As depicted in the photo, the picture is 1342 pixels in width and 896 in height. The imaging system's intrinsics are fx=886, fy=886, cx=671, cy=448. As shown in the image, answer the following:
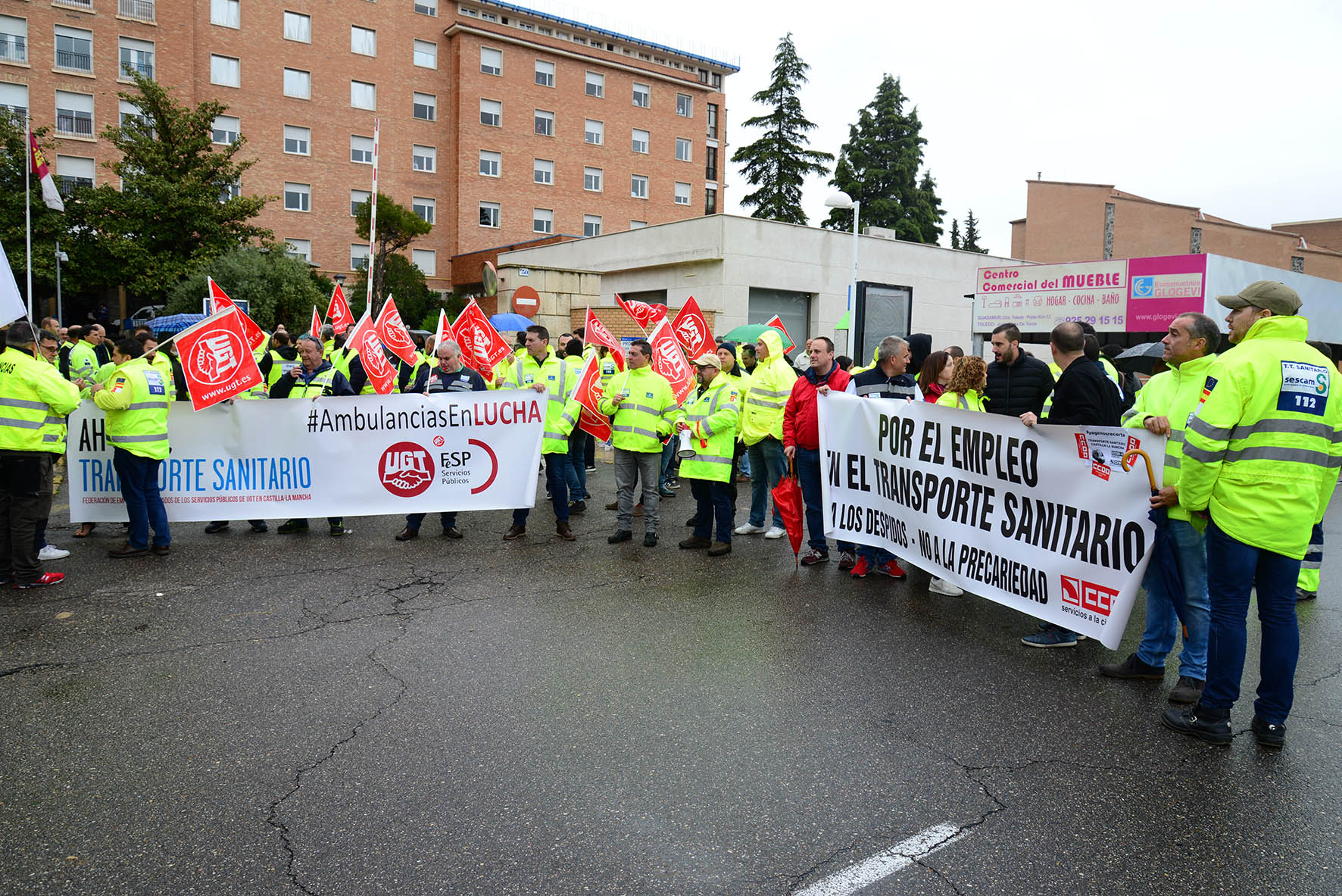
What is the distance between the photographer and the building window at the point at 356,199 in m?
47.8

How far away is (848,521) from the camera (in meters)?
7.61

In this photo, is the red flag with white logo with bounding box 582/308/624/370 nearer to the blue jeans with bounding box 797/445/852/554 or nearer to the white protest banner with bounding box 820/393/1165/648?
the blue jeans with bounding box 797/445/852/554

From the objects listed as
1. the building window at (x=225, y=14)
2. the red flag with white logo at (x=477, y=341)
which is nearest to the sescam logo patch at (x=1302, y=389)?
the red flag with white logo at (x=477, y=341)

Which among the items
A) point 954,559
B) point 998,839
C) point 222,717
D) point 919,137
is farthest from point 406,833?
point 919,137

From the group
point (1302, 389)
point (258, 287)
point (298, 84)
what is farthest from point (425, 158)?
point (1302, 389)

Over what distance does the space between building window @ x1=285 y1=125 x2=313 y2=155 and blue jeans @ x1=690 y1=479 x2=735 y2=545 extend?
45289 millimetres

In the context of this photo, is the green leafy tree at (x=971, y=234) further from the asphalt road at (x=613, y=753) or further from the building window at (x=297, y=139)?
the asphalt road at (x=613, y=753)

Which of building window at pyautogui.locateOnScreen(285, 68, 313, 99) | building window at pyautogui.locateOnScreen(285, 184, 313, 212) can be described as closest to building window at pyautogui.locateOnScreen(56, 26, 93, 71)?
building window at pyautogui.locateOnScreen(285, 68, 313, 99)

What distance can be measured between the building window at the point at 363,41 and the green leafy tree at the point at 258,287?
20.0m

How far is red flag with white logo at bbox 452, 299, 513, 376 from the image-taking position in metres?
→ 11.8

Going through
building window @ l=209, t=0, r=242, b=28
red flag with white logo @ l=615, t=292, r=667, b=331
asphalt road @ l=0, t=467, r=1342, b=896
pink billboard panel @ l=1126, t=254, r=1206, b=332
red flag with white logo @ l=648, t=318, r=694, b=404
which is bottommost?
asphalt road @ l=0, t=467, r=1342, b=896

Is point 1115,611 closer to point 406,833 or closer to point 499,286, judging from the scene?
point 406,833

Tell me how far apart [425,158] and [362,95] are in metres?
4.48

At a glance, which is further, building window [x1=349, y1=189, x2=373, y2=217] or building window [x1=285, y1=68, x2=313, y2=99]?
building window [x1=349, y1=189, x2=373, y2=217]
